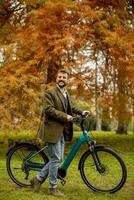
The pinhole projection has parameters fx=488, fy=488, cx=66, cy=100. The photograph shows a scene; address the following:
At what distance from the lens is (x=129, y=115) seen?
14336mm

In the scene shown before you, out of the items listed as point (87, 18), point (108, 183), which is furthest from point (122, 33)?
point (108, 183)

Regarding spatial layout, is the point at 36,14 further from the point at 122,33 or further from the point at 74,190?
the point at 74,190

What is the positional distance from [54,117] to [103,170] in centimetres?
106

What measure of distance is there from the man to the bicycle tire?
31 cm

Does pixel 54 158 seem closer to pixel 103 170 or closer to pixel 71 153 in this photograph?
pixel 71 153

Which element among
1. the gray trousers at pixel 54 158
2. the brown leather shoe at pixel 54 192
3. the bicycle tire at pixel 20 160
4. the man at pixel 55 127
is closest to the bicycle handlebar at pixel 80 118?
the man at pixel 55 127

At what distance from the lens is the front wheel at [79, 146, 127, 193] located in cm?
677

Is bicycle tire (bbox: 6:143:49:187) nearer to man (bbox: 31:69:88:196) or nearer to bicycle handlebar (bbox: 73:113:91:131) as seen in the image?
man (bbox: 31:69:88:196)

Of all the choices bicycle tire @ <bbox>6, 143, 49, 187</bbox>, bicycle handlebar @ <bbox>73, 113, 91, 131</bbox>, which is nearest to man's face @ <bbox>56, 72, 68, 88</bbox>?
bicycle handlebar @ <bbox>73, 113, 91, 131</bbox>

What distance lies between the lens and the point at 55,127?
21.7 feet

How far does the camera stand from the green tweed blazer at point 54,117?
6547 millimetres

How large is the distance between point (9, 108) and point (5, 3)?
4259mm

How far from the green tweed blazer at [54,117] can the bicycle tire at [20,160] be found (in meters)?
0.52

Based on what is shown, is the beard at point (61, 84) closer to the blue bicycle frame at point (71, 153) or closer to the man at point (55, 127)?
the man at point (55, 127)
